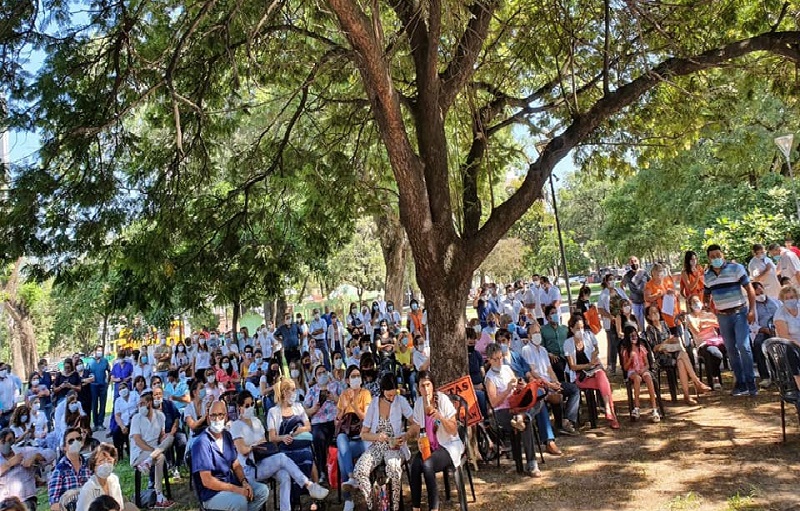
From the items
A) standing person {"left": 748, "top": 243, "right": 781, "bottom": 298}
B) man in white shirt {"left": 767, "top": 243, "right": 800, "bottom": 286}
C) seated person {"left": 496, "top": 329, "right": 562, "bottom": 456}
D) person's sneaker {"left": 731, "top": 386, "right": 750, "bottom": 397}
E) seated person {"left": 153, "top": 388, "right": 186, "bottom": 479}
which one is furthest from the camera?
man in white shirt {"left": 767, "top": 243, "right": 800, "bottom": 286}

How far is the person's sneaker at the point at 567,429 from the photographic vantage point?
25.4 feet

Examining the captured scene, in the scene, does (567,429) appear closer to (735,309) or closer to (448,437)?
(448,437)

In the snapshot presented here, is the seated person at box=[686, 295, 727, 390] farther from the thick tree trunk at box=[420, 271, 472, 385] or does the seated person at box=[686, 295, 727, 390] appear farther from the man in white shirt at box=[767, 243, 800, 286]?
the thick tree trunk at box=[420, 271, 472, 385]

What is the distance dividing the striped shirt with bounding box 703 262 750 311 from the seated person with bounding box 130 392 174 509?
26.3ft

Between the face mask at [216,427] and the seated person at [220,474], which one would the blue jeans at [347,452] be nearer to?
the seated person at [220,474]

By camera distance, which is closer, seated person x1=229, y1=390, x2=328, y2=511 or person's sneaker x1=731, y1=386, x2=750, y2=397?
seated person x1=229, y1=390, x2=328, y2=511

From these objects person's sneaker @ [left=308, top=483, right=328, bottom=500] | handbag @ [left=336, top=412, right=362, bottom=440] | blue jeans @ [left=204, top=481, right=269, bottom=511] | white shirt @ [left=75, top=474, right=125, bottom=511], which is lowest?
person's sneaker @ [left=308, top=483, right=328, bottom=500]

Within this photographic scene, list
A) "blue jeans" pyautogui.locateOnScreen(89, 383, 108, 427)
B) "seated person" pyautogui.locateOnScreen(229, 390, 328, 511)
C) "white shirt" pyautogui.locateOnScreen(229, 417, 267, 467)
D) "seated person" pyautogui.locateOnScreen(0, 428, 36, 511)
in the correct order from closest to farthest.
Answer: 1. "seated person" pyautogui.locateOnScreen(229, 390, 328, 511)
2. "white shirt" pyautogui.locateOnScreen(229, 417, 267, 467)
3. "seated person" pyautogui.locateOnScreen(0, 428, 36, 511)
4. "blue jeans" pyautogui.locateOnScreen(89, 383, 108, 427)

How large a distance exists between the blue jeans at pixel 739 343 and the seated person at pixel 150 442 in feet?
26.3

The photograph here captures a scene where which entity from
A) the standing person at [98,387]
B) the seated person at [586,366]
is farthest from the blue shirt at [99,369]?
the seated person at [586,366]

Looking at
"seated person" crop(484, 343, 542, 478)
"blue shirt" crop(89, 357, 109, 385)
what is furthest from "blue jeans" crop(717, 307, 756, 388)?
"blue shirt" crop(89, 357, 109, 385)

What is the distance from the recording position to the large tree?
686cm

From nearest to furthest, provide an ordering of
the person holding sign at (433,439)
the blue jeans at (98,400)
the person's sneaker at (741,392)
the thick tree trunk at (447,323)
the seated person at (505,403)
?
the person holding sign at (433,439) < the seated person at (505,403) < the thick tree trunk at (447,323) < the person's sneaker at (741,392) < the blue jeans at (98,400)

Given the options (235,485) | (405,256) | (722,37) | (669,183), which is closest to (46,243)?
(235,485)
